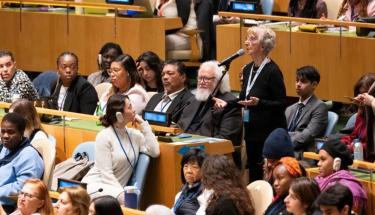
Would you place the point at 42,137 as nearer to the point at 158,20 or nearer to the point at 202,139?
the point at 202,139

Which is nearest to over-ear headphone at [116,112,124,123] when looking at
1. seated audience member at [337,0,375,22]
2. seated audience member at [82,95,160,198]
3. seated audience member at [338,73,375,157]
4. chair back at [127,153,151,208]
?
seated audience member at [82,95,160,198]

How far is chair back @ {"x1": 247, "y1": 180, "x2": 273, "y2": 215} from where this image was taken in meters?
8.52

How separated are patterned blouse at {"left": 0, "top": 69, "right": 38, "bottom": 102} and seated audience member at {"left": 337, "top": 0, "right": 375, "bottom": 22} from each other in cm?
335

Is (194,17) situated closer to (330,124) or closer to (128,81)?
(128,81)

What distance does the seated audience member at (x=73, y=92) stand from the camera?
11.5 m

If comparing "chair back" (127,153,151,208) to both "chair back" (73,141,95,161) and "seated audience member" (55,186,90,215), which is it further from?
"seated audience member" (55,186,90,215)

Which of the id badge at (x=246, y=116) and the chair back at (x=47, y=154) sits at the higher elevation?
the id badge at (x=246, y=116)

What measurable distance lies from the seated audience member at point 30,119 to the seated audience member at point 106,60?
6.09ft

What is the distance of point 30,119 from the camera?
10047mm

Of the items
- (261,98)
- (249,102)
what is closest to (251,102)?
(249,102)

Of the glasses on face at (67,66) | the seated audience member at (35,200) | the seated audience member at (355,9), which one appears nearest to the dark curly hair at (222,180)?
the seated audience member at (35,200)

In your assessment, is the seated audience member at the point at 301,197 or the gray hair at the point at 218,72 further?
the gray hair at the point at 218,72

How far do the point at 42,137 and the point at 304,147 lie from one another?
6.90ft

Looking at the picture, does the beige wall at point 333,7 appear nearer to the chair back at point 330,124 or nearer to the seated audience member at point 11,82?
the chair back at point 330,124
